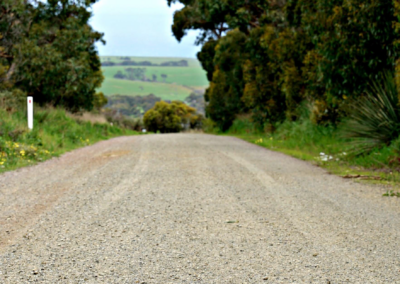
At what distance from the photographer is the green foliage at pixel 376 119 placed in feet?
31.0

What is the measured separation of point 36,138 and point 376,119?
28.5 feet

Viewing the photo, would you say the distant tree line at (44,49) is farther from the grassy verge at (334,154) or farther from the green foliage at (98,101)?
the grassy verge at (334,154)

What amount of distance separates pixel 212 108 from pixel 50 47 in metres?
15.9

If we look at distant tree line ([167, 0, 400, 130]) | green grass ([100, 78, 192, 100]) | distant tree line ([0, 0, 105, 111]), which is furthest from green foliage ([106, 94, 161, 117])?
distant tree line ([0, 0, 105, 111])

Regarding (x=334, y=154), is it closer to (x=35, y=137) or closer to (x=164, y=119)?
(x=35, y=137)

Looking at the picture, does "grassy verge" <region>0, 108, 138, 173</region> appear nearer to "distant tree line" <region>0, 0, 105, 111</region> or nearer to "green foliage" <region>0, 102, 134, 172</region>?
"green foliage" <region>0, 102, 134, 172</region>

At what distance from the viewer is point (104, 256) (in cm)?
354

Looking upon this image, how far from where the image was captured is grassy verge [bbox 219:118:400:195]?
801 cm

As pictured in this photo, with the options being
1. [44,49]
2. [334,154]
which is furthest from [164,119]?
[334,154]

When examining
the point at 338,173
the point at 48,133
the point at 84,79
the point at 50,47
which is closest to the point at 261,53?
the point at 84,79

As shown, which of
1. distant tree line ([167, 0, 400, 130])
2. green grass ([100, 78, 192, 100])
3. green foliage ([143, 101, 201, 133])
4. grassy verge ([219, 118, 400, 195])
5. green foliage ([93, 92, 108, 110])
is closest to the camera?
grassy verge ([219, 118, 400, 195])

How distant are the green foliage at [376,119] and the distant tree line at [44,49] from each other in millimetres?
11008

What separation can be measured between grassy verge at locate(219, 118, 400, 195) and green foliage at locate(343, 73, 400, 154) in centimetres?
31

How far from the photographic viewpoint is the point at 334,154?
11.2m
